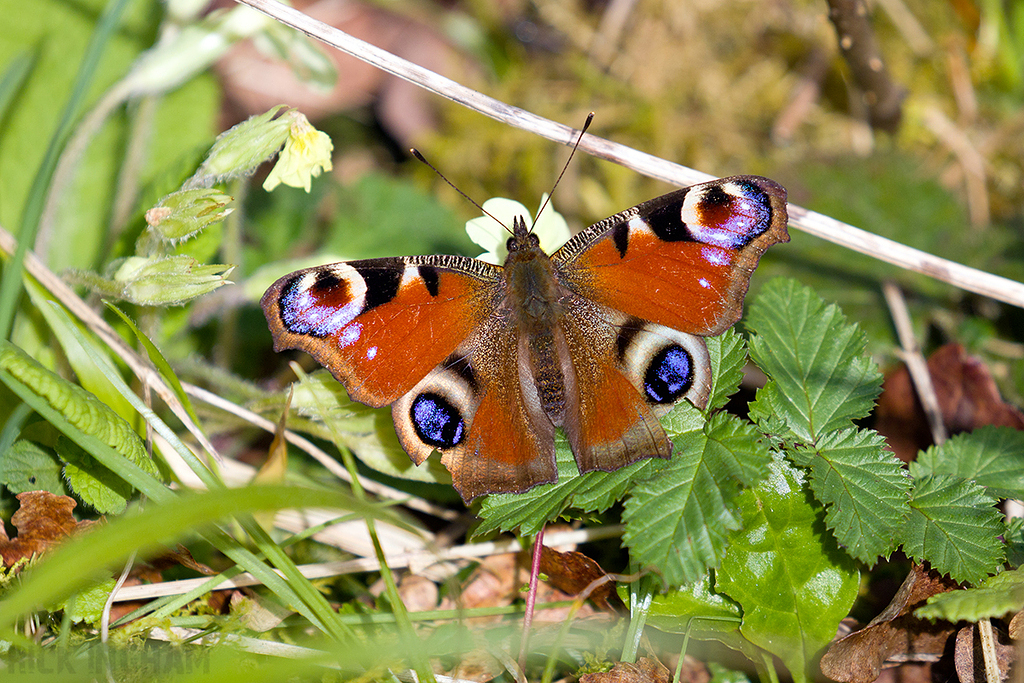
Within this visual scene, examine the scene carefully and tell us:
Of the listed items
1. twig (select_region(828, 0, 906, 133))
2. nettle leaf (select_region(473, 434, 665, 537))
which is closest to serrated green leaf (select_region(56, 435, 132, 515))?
nettle leaf (select_region(473, 434, 665, 537))

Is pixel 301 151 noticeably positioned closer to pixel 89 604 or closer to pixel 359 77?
pixel 89 604

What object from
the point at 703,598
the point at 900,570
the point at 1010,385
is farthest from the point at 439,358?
the point at 1010,385

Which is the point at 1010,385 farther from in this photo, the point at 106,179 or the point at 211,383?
the point at 106,179

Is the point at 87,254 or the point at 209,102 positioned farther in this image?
the point at 209,102

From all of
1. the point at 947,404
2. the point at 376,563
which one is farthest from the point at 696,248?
the point at 376,563

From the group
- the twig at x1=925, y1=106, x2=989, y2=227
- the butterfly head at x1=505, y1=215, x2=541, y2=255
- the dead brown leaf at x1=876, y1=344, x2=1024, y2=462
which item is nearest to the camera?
the butterfly head at x1=505, y1=215, x2=541, y2=255

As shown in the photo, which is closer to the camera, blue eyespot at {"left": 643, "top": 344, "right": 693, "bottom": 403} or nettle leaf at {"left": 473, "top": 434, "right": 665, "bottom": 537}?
nettle leaf at {"left": 473, "top": 434, "right": 665, "bottom": 537}

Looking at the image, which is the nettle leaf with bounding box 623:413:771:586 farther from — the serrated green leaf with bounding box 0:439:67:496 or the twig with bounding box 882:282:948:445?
the serrated green leaf with bounding box 0:439:67:496
